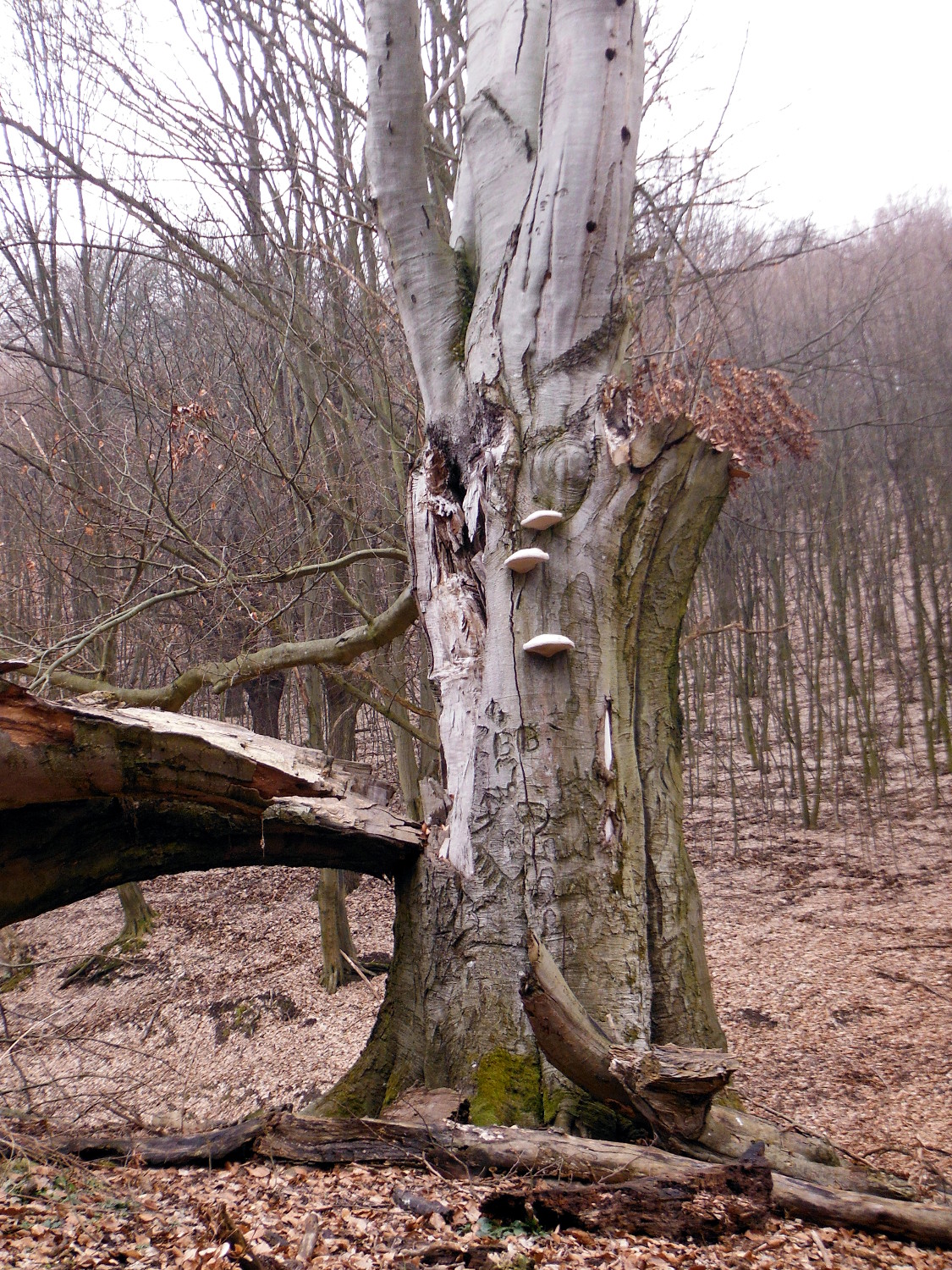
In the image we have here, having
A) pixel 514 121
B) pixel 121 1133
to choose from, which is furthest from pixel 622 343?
pixel 121 1133

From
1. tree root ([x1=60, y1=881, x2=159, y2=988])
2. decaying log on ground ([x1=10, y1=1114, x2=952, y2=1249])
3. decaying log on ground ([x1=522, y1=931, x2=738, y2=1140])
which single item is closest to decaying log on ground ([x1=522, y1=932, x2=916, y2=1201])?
decaying log on ground ([x1=522, y1=931, x2=738, y2=1140])

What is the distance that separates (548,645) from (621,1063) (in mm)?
1433

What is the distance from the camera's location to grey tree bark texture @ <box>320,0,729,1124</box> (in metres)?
3.06

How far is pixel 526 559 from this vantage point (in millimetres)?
3211

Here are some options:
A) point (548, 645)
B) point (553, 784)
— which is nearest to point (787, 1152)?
point (553, 784)

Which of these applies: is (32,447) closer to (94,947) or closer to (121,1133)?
(94,947)

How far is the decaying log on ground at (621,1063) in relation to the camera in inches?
97.7

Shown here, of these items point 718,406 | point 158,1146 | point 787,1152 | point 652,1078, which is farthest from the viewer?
point 718,406

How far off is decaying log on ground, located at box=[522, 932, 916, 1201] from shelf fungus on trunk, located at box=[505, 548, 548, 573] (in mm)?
1418

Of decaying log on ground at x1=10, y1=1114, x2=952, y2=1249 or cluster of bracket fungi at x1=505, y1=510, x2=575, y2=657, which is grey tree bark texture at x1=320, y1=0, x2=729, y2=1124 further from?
decaying log on ground at x1=10, y1=1114, x2=952, y2=1249

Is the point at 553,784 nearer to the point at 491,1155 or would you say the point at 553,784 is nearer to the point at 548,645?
the point at 548,645

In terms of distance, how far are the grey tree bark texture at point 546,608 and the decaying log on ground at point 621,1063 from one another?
25 cm

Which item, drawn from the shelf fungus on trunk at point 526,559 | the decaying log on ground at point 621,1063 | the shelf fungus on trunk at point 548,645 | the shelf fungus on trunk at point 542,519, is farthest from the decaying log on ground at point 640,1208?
the shelf fungus on trunk at point 542,519

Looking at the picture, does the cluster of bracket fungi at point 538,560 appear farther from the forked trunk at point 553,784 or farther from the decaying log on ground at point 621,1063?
the decaying log on ground at point 621,1063
